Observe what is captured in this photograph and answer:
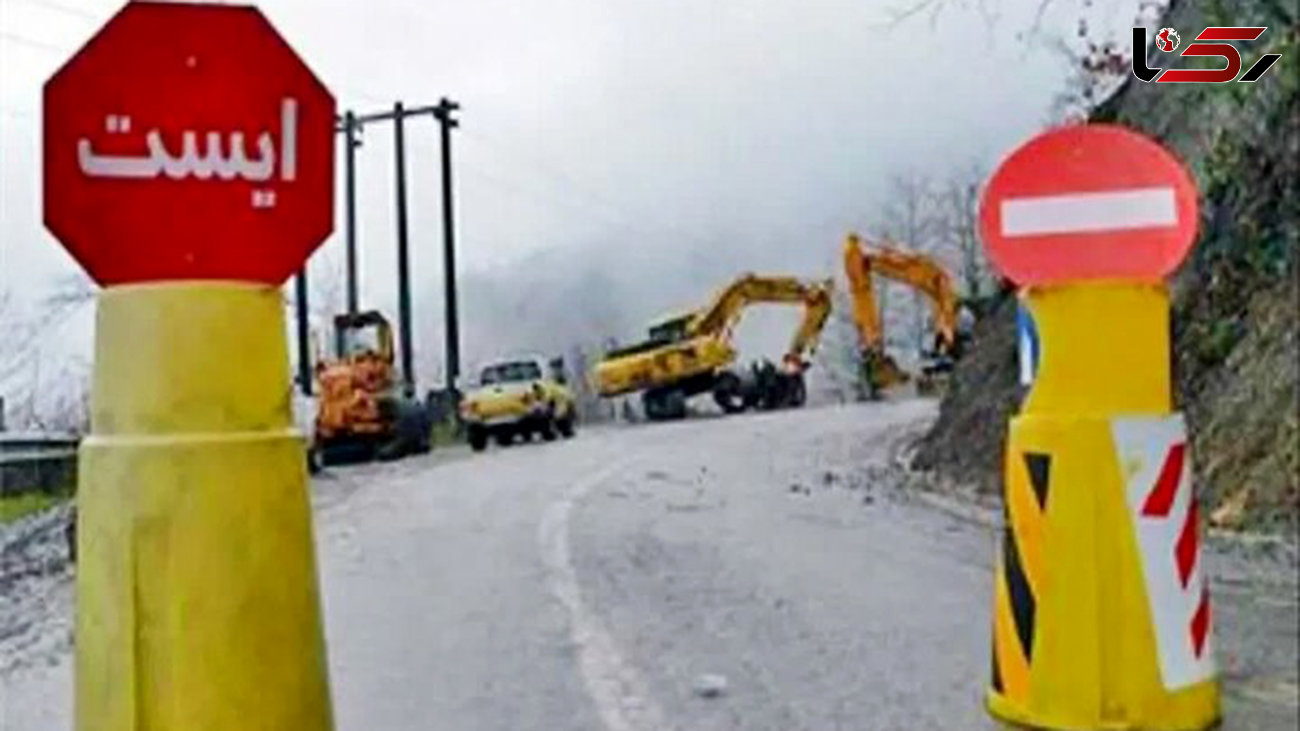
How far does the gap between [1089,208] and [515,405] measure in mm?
27753

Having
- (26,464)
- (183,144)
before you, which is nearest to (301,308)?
(183,144)

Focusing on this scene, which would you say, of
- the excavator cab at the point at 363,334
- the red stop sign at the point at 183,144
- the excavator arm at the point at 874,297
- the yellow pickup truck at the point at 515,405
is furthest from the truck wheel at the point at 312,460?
the yellow pickup truck at the point at 515,405

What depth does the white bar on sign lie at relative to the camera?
7.77 ft

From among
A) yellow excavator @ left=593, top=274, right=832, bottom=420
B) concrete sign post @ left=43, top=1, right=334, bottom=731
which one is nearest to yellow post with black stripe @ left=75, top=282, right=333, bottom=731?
concrete sign post @ left=43, top=1, right=334, bottom=731

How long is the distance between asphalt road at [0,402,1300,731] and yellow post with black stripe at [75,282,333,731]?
5.26ft

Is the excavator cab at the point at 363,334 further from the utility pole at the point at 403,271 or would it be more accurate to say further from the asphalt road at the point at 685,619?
the asphalt road at the point at 685,619

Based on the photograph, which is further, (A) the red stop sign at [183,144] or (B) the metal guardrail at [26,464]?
(B) the metal guardrail at [26,464]

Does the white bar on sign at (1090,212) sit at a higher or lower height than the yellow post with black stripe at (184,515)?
higher

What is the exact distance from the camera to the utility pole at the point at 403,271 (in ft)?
106

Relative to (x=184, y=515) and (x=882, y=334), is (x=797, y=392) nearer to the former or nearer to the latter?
(x=882, y=334)

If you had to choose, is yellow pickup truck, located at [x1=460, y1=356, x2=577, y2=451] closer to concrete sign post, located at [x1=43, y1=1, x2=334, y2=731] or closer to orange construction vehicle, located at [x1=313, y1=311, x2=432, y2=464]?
orange construction vehicle, located at [x1=313, y1=311, x2=432, y2=464]

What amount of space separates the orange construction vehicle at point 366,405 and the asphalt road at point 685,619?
501 inches

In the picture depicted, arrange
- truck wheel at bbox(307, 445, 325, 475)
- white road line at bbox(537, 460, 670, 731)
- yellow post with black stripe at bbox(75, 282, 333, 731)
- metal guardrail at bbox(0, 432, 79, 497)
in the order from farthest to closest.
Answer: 1. metal guardrail at bbox(0, 432, 79, 497)
2. white road line at bbox(537, 460, 670, 731)
3. truck wheel at bbox(307, 445, 325, 475)
4. yellow post with black stripe at bbox(75, 282, 333, 731)

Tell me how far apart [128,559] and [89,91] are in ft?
2.66
